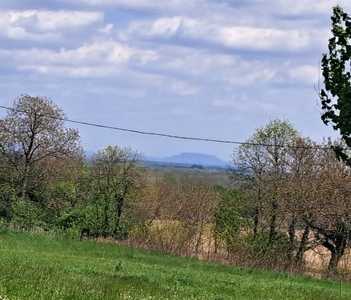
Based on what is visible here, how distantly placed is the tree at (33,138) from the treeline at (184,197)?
0.08 meters

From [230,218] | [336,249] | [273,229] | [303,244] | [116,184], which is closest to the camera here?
[336,249]

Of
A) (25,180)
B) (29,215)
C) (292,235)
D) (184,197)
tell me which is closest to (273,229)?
(292,235)

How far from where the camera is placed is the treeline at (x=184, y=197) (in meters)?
29.9

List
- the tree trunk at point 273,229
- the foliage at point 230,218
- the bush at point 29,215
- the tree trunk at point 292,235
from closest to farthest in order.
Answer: the tree trunk at point 292,235 → the tree trunk at point 273,229 → the foliage at point 230,218 → the bush at point 29,215

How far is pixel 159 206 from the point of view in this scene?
35406mm

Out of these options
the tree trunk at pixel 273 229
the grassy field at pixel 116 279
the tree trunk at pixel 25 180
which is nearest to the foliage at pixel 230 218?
the tree trunk at pixel 273 229

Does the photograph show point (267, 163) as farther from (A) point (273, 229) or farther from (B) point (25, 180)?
(B) point (25, 180)

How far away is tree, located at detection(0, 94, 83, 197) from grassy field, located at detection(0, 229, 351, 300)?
458 inches

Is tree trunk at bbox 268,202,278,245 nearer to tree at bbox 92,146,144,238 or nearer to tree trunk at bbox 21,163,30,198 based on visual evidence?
tree at bbox 92,146,144,238

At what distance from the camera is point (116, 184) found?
36344mm

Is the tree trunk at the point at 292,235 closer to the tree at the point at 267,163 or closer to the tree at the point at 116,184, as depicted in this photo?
the tree at the point at 267,163

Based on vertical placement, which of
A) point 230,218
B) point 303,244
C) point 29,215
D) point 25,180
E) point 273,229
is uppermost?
point 25,180

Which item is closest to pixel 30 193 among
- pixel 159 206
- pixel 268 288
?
pixel 159 206

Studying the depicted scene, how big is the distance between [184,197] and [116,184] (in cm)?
520
